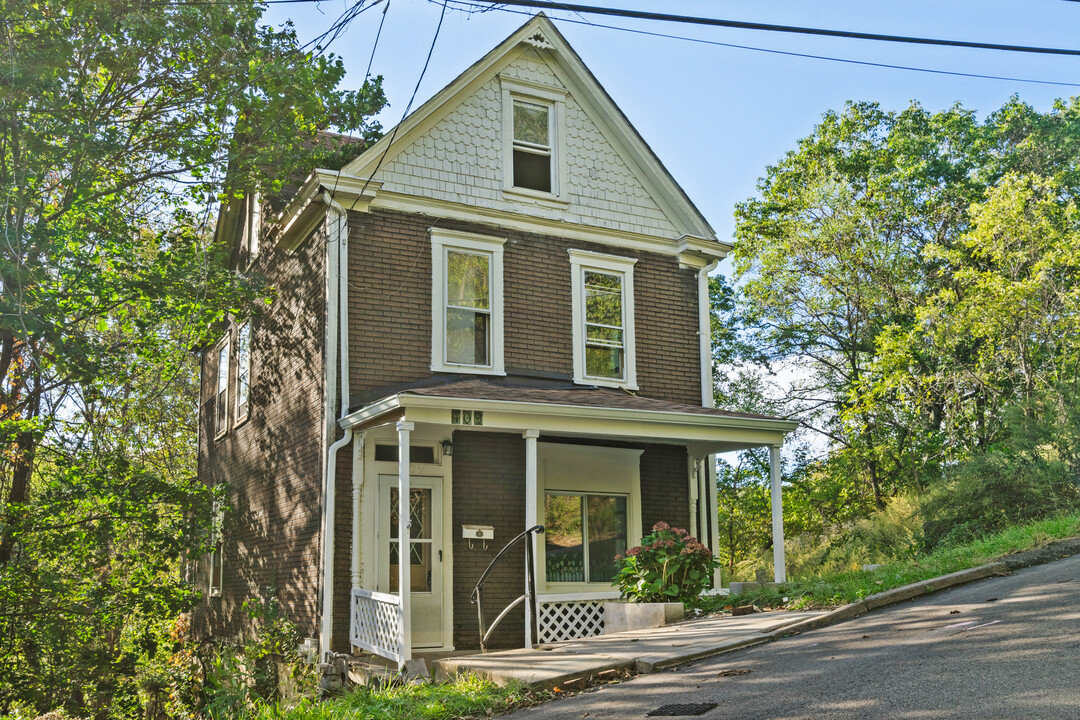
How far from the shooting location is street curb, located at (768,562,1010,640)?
9188 mm

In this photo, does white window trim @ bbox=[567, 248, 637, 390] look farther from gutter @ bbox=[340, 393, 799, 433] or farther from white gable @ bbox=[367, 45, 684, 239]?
gutter @ bbox=[340, 393, 799, 433]

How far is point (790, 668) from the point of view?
7.37 metres

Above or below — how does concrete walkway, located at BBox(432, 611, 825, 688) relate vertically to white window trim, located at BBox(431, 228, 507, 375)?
below

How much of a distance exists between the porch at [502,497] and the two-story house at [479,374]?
31 mm

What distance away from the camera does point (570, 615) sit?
12391 millimetres

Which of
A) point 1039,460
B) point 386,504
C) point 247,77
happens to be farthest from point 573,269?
point 1039,460

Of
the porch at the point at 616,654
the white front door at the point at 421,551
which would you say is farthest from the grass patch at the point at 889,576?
the white front door at the point at 421,551

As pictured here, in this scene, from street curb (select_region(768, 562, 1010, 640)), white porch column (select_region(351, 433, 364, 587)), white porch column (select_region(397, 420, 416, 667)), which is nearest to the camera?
street curb (select_region(768, 562, 1010, 640))

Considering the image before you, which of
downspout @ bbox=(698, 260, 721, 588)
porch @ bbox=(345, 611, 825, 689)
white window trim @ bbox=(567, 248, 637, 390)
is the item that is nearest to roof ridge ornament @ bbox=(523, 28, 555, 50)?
white window trim @ bbox=(567, 248, 637, 390)

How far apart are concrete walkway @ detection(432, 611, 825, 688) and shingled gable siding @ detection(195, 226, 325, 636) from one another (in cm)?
358

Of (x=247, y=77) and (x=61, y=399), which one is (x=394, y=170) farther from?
(x=61, y=399)

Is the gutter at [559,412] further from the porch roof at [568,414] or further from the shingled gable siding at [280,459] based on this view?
the shingled gable siding at [280,459]

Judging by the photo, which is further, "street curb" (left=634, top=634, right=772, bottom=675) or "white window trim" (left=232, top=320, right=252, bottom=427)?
"white window trim" (left=232, top=320, right=252, bottom=427)

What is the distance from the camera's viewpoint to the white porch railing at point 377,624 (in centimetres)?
1024
